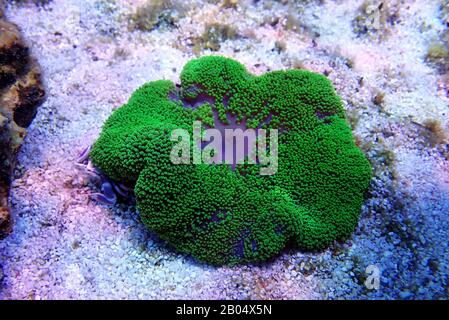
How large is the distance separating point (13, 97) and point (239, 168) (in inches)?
123

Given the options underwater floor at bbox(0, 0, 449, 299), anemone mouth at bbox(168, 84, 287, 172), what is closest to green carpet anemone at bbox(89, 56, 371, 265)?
anemone mouth at bbox(168, 84, 287, 172)

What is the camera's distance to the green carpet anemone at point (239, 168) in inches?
161

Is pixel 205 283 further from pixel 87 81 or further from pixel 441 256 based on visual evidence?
pixel 87 81

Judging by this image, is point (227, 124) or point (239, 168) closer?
point (239, 168)

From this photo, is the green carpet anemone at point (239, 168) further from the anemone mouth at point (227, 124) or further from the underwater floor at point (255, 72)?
the underwater floor at point (255, 72)

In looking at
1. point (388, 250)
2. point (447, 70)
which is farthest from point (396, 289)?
point (447, 70)

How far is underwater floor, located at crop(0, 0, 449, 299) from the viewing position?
13.3 ft

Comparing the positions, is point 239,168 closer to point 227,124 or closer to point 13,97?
point 227,124

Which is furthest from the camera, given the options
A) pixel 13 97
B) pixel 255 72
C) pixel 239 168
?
pixel 255 72

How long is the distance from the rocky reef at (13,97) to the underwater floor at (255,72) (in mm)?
400

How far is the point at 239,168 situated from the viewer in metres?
4.41

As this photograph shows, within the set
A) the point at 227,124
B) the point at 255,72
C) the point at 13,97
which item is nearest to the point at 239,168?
the point at 227,124
